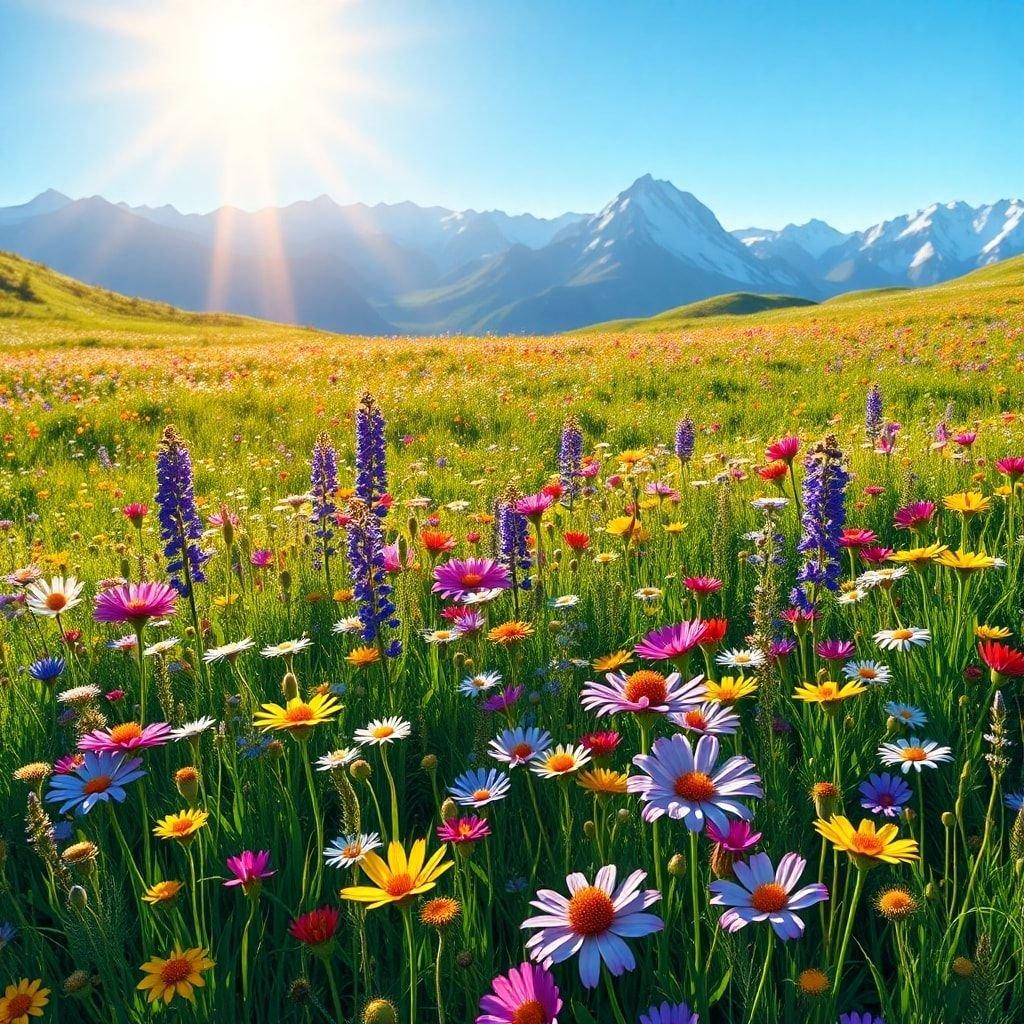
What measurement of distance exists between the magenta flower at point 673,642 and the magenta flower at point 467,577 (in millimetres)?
806

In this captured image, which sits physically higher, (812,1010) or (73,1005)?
(812,1010)

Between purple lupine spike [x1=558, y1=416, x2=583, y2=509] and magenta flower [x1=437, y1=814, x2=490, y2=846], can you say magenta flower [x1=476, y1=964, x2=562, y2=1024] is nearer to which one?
magenta flower [x1=437, y1=814, x2=490, y2=846]

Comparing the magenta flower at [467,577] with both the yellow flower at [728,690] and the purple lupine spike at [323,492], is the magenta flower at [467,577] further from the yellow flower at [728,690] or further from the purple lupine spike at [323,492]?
the purple lupine spike at [323,492]

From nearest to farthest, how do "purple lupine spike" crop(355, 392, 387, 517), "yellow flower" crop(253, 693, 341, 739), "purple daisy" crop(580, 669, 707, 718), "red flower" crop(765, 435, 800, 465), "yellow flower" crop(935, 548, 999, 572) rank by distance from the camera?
"purple daisy" crop(580, 669, 707, 718)
"yellow flower" crop(253, 693, 341, 739)
"yellow flower" crop(935, 548, 999, 572)
"red flower" crop(765, 435, 800, 465)
"purple lupine spike" crop(355, 392, 387, 517)

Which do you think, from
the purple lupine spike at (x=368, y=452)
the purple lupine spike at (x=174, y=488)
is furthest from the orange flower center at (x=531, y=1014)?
the purple lupine spike at (x=368, y=452)

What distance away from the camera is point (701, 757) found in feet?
4.44

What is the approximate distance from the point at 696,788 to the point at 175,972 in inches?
40.8

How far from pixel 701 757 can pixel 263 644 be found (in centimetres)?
247

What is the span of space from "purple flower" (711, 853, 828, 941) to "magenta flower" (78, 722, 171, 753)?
1334 mm

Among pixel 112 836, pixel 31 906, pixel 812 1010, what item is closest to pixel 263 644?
pixel 112 836

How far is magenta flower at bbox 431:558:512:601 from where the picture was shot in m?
2.55

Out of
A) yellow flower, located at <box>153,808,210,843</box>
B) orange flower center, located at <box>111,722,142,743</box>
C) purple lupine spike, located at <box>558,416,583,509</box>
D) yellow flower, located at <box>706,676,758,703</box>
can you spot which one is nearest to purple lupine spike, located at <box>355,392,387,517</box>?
purple lupine spike, located at <box>558,416,583,509</box>

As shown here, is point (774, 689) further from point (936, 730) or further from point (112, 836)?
point (112, 836)

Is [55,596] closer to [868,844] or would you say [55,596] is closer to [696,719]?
[696,719]
